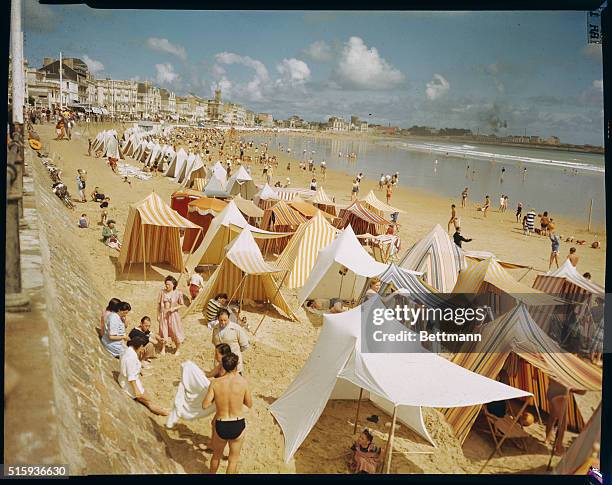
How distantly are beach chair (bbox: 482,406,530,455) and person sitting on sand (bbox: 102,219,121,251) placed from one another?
19.0 feet

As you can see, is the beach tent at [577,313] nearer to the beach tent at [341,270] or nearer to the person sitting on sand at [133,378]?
the beach tent at [341,270]

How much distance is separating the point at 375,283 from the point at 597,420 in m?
2.82

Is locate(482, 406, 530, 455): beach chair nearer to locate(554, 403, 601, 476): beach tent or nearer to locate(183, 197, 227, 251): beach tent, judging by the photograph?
locate(554, 403, 601, 476): beach tent

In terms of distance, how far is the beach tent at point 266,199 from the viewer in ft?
32.6

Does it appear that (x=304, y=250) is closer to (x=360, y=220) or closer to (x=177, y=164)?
(x=360, y=220)

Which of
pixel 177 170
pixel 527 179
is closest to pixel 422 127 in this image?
pixel 177 170

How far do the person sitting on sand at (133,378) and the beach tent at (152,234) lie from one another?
2.79m

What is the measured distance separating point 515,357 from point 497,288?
3.30ft

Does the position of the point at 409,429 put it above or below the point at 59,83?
below

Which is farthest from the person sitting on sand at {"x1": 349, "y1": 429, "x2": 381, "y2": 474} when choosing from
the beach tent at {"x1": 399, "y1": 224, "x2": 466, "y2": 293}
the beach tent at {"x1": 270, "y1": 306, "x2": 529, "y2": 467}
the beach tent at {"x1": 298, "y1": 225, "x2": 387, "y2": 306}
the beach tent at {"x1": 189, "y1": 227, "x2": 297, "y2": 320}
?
the beach tent at {"x1": 399, "y1": 224, "x2": 466, "y2": 293}

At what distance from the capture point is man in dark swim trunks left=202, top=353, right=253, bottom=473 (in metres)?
3.05

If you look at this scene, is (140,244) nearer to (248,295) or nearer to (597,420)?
(248,295)

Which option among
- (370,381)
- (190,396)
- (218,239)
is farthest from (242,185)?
(370,381)

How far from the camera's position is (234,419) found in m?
3.09
